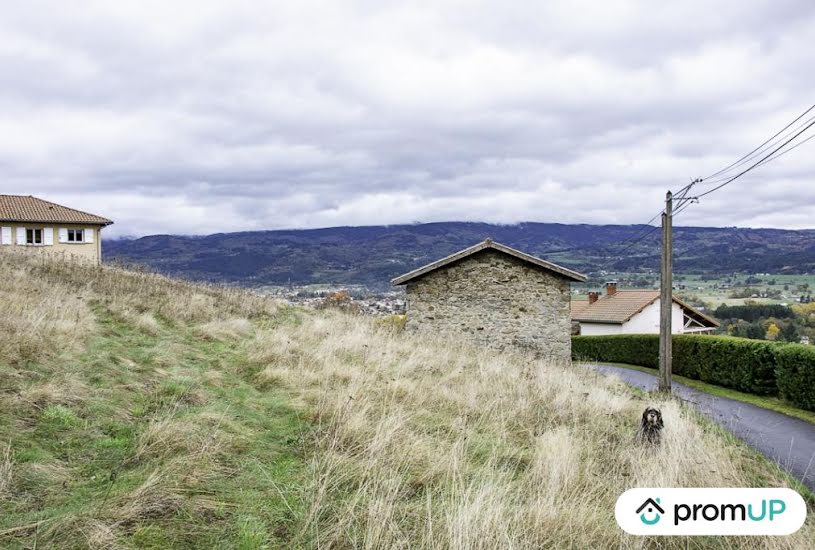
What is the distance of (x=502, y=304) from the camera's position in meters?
21.8

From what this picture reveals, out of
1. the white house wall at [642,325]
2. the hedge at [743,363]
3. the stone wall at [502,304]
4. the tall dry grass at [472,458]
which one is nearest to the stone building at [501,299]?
the stone wall at [502,304]

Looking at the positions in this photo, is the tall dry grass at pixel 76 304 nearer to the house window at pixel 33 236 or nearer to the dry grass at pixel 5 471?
the dry grass at pixel 5 471

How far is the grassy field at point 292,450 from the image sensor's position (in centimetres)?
386

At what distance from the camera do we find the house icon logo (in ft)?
13.4

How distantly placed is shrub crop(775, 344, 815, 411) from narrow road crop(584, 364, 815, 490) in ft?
3.46

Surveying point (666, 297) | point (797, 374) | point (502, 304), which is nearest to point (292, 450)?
point (666, 297)

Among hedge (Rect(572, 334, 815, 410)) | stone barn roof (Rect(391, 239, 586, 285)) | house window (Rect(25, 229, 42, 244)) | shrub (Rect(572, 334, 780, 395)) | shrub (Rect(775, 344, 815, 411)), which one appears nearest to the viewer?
shrub (Rect(775, 344, 815, 411))

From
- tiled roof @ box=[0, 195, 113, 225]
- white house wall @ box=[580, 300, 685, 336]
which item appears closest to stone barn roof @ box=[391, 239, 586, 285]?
white house wall @ box=[580, 300, 685, 336]

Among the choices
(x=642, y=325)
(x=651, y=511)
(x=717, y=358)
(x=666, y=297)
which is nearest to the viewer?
(x=651, y=511)

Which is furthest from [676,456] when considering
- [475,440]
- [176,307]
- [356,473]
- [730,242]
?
[730,242]

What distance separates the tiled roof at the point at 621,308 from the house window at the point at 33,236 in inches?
1534

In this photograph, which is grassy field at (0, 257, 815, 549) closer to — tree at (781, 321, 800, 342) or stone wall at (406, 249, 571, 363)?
stone wall at (406, 249, 571, 363)

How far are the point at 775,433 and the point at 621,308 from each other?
107 feet

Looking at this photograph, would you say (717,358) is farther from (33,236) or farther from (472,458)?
(33,236)
